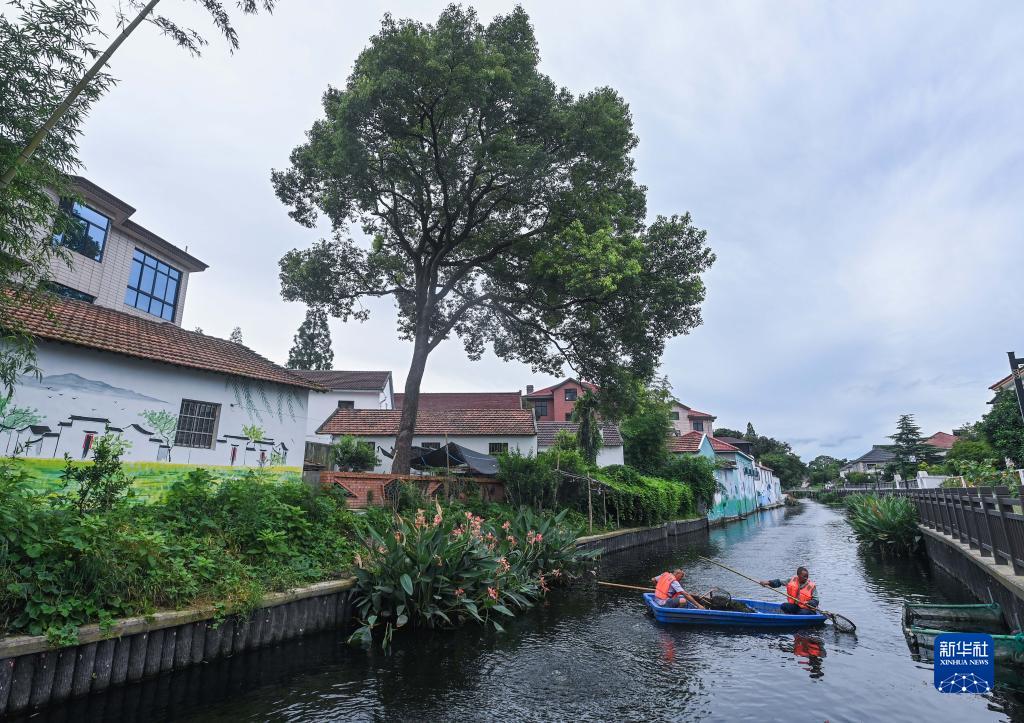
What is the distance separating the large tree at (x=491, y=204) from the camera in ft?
53.8

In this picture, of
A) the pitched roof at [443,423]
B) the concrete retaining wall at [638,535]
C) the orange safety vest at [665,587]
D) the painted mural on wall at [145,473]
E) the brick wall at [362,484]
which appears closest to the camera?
the painted mural on wall at [145,473]

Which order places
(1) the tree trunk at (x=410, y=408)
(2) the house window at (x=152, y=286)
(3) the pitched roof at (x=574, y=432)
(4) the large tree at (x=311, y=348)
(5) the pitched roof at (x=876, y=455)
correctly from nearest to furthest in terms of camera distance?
(1) the tree trunk at (x=410, y=408)
(2) the house window at (x=152, y=286)
(3) the pitched roof at (x=574, y=432)
(4) the large tree at (x=311, y=348)
(5) the pitched roof at (x=876, y=455)

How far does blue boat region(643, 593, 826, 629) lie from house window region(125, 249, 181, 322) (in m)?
21.2

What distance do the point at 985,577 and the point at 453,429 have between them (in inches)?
1112

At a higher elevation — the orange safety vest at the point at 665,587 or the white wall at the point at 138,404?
the white wall at the point at 138,404

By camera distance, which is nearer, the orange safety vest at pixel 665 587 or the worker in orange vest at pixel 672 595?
the worker in orange vest at pixel 672 595

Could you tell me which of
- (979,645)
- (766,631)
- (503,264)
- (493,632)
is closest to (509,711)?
(493,632)

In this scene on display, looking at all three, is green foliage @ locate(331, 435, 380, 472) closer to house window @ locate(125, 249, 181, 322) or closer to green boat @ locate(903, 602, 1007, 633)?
house window @ locate(125, 249, 181, 322)

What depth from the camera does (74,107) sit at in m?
7.89

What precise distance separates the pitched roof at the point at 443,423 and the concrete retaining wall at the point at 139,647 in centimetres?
2543

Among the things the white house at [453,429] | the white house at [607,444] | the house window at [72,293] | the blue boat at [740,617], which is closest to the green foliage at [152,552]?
the blue boat at [740,617]

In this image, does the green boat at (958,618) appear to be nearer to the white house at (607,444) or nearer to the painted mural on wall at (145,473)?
the painted mural on wall at (145,473)

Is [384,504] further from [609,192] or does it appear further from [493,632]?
[609,192]

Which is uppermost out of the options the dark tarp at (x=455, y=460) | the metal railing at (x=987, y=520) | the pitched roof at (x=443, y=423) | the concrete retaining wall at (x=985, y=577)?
the pitched roof at (x=443, y=423)
